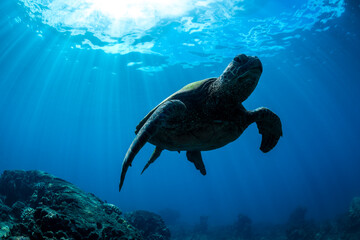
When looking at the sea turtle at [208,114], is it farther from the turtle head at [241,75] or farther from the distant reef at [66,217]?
the distant reef at [66,217]

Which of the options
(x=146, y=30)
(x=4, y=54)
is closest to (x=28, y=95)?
(x=4, y=54)

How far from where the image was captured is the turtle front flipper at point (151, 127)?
329cm

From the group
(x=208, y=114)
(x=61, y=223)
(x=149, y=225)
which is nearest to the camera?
(x=61, y=223)

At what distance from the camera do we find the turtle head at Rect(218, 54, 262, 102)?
3.31 metres

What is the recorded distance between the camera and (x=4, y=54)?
24297 millimetres

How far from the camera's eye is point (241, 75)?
3.36 metres

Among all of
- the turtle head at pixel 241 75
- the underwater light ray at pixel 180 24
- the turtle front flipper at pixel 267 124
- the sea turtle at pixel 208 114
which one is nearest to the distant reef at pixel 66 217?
the sea turtle at pixel 208 114

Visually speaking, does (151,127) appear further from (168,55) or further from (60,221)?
(168,55)

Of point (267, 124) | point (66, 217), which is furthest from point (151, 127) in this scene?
point (267, 124)

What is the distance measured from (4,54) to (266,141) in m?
31.9

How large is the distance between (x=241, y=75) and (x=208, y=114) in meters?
0.93

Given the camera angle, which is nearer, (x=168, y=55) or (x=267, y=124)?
(x=267, y=124)

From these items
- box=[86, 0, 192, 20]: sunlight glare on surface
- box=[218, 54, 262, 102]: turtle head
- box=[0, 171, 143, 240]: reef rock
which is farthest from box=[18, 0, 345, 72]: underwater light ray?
box=[0, 171, 143, 240]: reef rock

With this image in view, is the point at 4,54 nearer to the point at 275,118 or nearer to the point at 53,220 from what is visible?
the point at 53,220
